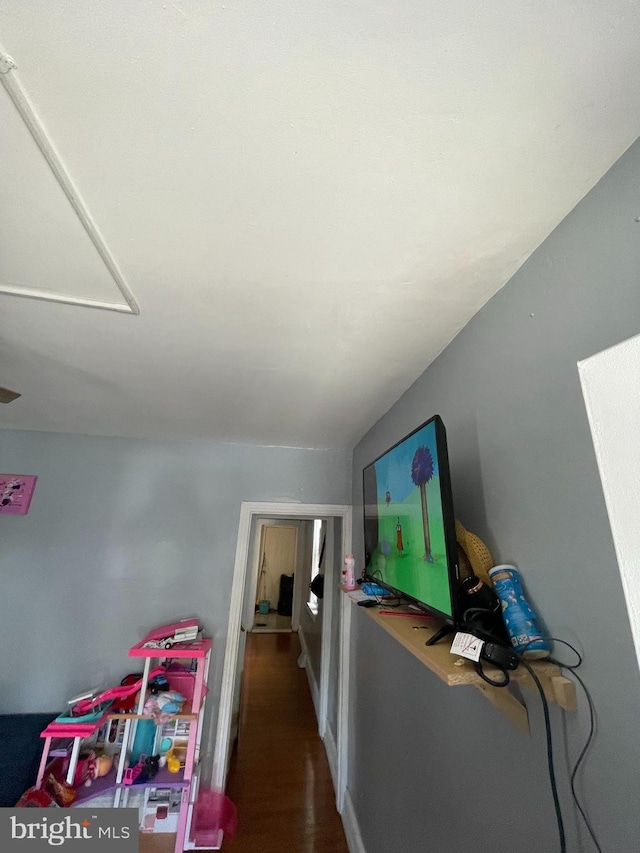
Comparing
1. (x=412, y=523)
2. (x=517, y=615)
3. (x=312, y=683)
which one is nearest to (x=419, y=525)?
(x=412, y=523)

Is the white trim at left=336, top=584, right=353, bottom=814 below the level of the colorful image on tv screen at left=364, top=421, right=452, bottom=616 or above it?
below

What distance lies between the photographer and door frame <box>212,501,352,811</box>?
228 centimetres

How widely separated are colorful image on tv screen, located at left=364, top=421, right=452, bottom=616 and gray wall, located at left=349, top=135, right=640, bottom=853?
0.17 metres

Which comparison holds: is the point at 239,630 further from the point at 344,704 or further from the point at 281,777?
the point at 281,777

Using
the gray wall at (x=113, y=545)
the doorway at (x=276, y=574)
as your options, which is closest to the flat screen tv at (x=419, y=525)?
the gray wall at (x=113, y=545)

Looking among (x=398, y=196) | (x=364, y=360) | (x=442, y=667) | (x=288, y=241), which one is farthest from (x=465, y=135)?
(x=442, y=667)

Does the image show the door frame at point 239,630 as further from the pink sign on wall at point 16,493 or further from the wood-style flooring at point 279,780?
the pink sign on wall at point 16,493

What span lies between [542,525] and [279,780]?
3061mm

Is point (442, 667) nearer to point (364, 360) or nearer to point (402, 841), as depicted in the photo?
point (364, 360)

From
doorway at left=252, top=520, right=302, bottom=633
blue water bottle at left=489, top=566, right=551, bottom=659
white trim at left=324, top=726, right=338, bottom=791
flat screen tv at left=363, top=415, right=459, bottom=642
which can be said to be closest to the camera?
blue water bottle at left=489, top=566, right=551, bottom=659

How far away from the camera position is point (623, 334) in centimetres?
63

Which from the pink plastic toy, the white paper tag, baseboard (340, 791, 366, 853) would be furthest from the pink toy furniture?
the white paper tag

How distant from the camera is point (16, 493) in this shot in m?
2.47

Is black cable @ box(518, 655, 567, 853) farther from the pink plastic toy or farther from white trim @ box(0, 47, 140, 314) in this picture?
the pink plastic toy
